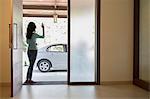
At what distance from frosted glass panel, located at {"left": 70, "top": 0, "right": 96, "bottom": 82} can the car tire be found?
323 centimetres

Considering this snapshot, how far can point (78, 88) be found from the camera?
6.20 m

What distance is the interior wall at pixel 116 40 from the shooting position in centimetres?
673

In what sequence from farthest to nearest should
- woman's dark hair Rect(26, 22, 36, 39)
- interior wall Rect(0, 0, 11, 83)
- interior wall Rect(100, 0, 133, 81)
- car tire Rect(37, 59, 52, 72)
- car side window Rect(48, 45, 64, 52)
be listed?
1. car tire Rect(37, 59, 52, 72)
2. car side window Rect(48, 45, 64, 52)
3. woman's dark hair Rect(26, 22, 36, 39)
4. interior wall Rect(100, 0, 133, 81)
5. interior wall Rect(0, 0, 11, 83)

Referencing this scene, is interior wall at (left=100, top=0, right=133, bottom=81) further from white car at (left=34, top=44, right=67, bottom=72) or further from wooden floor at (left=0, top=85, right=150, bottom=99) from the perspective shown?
white car at (left=34, top=44, right=67, bottom=72)

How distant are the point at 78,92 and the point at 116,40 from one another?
181 centimetres

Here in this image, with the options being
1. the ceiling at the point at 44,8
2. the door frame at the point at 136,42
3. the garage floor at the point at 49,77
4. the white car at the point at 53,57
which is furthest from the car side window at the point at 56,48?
the door frame at the point at 136,42

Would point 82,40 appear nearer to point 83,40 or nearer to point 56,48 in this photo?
point 83,40

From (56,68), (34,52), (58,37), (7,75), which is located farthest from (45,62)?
(7,75)

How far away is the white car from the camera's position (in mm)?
9797

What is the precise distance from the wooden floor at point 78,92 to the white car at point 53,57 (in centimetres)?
345

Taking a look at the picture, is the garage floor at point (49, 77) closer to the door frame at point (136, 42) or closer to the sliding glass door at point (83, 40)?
the sliding glass door at point (83, 40)

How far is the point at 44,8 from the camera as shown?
10078mm

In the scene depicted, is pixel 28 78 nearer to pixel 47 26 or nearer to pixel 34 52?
pixel 34 52

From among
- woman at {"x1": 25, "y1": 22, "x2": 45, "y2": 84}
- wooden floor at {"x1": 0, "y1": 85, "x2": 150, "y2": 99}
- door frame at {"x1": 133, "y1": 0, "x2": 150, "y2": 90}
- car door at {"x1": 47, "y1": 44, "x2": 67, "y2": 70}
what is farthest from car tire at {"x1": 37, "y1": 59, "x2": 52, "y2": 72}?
door frame at {"x1": 133, "y1": 0, "x2": 150, "y2": 90}
